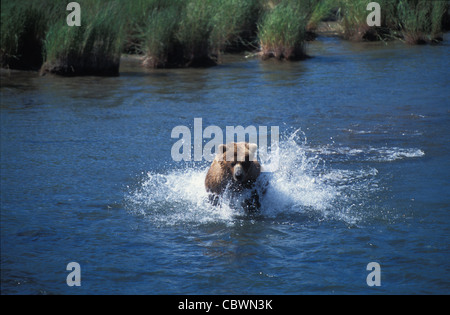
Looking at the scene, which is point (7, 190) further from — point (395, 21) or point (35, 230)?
point (395, 21)

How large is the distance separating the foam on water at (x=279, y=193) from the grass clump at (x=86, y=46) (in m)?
7.30

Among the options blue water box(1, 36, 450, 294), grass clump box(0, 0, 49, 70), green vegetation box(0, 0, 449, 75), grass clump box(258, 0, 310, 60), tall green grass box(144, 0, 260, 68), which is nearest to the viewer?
blue water box(1, 36, 450, 294)

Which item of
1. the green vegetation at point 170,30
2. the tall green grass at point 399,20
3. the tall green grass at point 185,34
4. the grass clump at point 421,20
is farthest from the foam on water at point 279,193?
the tall green grass at point 399,20

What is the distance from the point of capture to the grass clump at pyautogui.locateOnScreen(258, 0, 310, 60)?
1742 centimetres

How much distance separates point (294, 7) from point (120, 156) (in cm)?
1103

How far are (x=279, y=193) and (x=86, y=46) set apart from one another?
30.3 feet

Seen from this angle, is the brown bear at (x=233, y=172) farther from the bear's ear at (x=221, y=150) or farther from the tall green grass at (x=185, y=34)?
the tall green grass at (x=185, y=34)

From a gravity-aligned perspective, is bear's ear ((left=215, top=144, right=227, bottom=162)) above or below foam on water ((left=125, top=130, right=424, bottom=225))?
above

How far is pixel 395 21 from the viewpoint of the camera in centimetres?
2053

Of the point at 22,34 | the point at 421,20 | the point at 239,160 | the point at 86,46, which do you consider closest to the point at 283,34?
the point at 421,20

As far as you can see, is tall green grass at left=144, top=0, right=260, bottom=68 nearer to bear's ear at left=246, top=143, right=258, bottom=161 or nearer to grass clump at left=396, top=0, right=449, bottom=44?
grass clump at left=396, top=0, right=449, bottom=44

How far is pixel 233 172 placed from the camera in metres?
7.23

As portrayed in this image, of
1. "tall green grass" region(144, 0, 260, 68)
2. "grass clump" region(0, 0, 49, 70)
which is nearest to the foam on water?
"tall green grass" region(144, 0, 260, 68)
